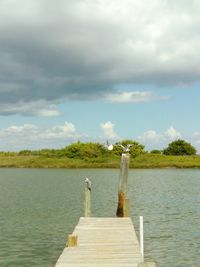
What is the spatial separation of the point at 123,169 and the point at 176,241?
5548 millimetres

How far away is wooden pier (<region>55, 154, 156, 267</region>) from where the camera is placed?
43.5 ft

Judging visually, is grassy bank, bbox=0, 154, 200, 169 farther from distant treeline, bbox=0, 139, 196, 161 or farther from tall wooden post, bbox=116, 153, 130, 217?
tall wooden post, bbox=116, 153, 130, 217

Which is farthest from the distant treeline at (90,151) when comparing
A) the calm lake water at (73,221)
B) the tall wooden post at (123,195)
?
the tall wooden post at (123,195)

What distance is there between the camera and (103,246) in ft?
52.6

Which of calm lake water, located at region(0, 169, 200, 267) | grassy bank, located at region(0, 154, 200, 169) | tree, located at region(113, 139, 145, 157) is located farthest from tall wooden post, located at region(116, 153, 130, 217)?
tree, located at region(113, 139, 145, 157)

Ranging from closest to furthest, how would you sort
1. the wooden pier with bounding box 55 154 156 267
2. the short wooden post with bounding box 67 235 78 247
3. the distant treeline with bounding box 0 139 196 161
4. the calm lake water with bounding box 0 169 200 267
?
the wooden pier with bounding box 55 154 156 267 → the short wooden post with bounding box 67 235 78 247 → the calm lake water with bounding box 0 169 200 267 → the distant treeline with bounding box 0 139 196 161

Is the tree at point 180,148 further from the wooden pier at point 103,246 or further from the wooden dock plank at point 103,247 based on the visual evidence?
the wooden dock plank at point 103,247

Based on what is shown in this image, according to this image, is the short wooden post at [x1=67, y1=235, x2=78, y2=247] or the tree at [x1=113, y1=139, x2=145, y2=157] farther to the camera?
the tree at [x1=113, y1=139, x2=145, y2=157]

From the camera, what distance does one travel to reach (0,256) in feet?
61.1

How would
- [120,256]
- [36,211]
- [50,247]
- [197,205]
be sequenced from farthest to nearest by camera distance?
[197,205] → [36,211] → [50,247] → [120,256]

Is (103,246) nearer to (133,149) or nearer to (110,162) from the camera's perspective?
(110,162)

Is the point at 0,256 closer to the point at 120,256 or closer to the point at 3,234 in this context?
the point at 3,234

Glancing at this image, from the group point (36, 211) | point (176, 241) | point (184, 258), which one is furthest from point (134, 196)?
point (184, 258)

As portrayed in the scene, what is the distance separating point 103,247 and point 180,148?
12226 cm
